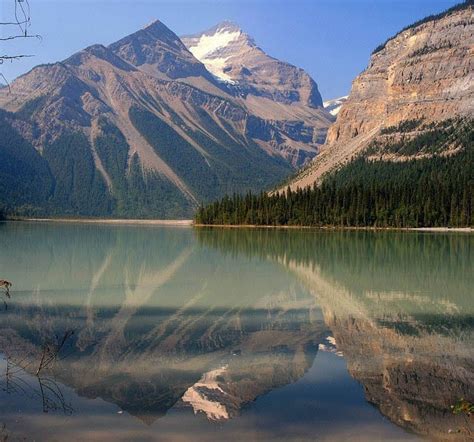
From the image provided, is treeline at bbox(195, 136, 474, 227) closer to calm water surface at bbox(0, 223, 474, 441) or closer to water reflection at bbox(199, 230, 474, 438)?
water reflection at bbox(199, 230, 474, 438)

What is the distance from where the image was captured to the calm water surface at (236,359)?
1257cm

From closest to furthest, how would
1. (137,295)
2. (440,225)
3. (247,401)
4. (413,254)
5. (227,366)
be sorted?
(247,401)
(227,366)
(137,295)
(413,254)
(440,225)

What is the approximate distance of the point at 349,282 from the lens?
34312mm

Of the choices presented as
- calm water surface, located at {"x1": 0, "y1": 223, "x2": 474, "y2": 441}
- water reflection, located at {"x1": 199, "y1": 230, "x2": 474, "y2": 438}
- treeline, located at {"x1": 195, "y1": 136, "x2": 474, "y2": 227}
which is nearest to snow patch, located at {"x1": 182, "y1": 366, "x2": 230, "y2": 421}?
calm water surface, located at {"x1": 0, "y1": 223, "x2": 474, "y2": 441}

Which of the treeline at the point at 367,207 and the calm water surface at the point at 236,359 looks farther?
the treeline at the point at 367,207

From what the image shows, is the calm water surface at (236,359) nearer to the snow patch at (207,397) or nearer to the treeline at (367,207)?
the snow patch at (207,397)

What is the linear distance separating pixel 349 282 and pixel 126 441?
24.2 meters

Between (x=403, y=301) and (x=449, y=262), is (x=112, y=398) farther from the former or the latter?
(x=449, y=262)

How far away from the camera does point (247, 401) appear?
14.0 meters

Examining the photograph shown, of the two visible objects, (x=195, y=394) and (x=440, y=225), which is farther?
(x=440, y=225)

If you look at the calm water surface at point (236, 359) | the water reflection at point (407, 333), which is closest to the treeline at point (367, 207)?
the water reflection at point (407, 333)

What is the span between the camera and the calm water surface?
12570mm

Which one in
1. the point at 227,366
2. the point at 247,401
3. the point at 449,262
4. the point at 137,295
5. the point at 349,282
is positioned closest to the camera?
the point at 247,401

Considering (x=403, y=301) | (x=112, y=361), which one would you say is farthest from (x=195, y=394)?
(x=403, y=301)
